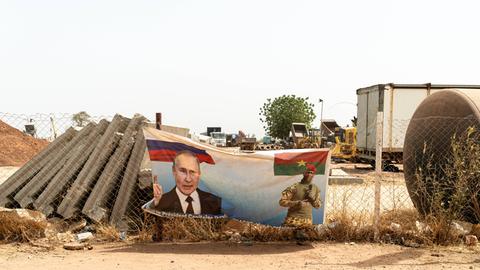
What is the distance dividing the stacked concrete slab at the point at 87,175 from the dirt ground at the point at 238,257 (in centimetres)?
95

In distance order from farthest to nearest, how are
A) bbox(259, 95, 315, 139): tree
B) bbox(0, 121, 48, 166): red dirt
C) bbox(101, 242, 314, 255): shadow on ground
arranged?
bbox(259, 95, 315, 139): tree < bbox(0, 121, 48, 166): red dirt < bbox(101, 242, 314, 255): shadow on ground

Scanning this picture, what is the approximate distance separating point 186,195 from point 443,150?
12.7 feet

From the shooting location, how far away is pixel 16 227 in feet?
22.2

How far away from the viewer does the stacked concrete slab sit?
7414mm

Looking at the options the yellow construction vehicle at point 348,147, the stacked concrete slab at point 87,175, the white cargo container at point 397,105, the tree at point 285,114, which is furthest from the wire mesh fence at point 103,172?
the tree at point 285,114

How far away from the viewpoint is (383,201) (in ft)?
37.9

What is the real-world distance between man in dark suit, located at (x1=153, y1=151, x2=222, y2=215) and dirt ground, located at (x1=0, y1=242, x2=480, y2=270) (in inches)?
19.2

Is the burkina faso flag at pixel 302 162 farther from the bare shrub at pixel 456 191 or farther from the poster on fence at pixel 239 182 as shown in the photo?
the bare shrub at pixel 456 191

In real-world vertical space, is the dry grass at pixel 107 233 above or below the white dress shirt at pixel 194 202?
below

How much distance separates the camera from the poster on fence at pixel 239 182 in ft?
21.8

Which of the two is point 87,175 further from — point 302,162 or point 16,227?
point 302,162

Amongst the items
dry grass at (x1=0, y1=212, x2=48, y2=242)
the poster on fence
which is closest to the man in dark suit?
the poster on fence

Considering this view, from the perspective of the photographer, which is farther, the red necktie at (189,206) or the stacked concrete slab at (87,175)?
the stacked concrete slab at (87,175)

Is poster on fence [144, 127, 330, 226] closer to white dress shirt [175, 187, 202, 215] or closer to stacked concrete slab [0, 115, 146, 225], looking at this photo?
white dress shirt [175, 187, 202, 215]
